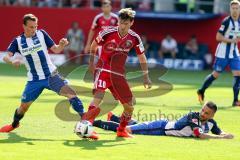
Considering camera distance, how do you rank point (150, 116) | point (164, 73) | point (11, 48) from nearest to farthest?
point (11, 48) → point (150, 116) → point (164, 73)

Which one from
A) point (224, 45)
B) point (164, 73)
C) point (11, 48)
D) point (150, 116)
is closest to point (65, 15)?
point (164, 73)

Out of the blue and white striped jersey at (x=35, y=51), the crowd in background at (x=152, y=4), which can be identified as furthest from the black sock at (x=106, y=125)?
the crowd in background at (x=152, y=4)

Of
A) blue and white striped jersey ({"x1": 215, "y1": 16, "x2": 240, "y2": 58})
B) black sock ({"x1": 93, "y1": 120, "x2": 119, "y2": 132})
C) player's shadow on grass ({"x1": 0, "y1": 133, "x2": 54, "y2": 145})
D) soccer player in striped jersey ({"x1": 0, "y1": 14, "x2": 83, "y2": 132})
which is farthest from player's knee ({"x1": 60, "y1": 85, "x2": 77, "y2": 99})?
blue and white striped jersey ({"x1": 215, "y1": 16, "x2": 240, "y2": 58})

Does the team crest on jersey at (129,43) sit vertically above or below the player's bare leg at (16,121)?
above

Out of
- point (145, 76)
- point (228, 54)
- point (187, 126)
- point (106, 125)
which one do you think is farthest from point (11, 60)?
point (228, 54)

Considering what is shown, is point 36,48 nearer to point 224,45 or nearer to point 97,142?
point 97,142

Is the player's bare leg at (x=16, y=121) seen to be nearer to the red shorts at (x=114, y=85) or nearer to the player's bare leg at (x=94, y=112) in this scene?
the player's bare leg at (x=94, y=112)

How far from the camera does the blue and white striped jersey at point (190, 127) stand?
1188 centimetres

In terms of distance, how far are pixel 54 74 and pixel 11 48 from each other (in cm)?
86

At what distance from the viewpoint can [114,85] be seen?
12.0 m

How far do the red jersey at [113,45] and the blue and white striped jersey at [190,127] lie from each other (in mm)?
1322

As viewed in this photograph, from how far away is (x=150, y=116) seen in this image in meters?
15.0

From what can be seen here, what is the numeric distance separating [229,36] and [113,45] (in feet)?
22.2

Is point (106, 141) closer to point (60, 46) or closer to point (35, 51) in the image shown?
point (60, 46)
